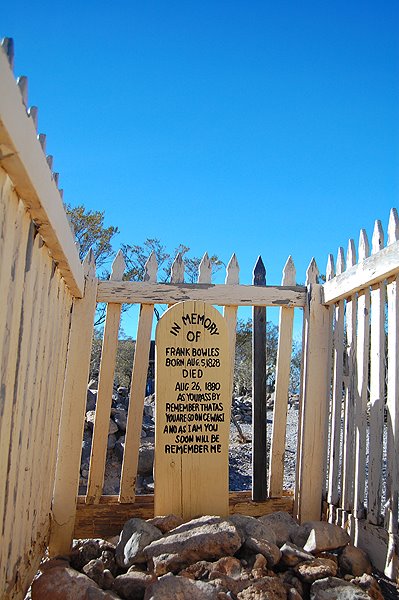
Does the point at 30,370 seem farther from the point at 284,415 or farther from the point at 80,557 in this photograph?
the point at 284,415

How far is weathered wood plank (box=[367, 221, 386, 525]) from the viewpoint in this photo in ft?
11.0

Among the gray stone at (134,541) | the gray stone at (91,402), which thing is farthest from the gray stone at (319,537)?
the gray stone at (91,402)

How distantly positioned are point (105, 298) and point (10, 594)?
2.16m

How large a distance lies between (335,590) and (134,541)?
113 cm

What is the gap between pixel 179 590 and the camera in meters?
2.51

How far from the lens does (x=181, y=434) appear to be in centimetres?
383

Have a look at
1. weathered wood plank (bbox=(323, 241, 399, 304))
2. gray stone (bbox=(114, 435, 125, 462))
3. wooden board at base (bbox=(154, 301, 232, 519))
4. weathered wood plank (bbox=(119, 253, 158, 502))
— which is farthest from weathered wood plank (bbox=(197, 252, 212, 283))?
gray stone (bbox=(114, 435, 125, 462))

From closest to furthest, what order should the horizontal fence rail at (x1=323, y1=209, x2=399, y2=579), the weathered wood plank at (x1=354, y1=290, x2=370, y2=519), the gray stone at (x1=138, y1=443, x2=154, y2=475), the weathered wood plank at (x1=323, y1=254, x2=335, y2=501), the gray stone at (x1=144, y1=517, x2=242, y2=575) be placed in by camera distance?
the gray stone at (x1=144, y1=517, x2=242, y2=575) < the horizontal fence rail at (x1=323, y1=209, x2=399, y2=579) < the weathered wood plank at (x1=354, y1=290, x2=370, y2=519) < the weathered wood plank at (x1=323, y1=254, x2=335, y2=501) < the gray stone at (x1=138, y1=443, x2=154, y2=475)

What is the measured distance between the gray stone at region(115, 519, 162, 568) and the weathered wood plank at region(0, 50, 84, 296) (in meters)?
1.63

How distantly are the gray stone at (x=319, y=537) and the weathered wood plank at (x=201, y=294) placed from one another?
167cm

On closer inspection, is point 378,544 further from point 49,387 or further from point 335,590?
point 49,387

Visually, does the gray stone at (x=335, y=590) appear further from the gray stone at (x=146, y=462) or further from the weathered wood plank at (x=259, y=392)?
the gray stone at (x=146, y=462)

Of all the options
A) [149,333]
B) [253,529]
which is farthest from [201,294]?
[253,529]

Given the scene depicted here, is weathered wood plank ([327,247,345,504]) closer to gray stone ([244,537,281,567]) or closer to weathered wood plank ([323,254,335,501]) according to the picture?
weathered wood plank ([323,254,335,501])
